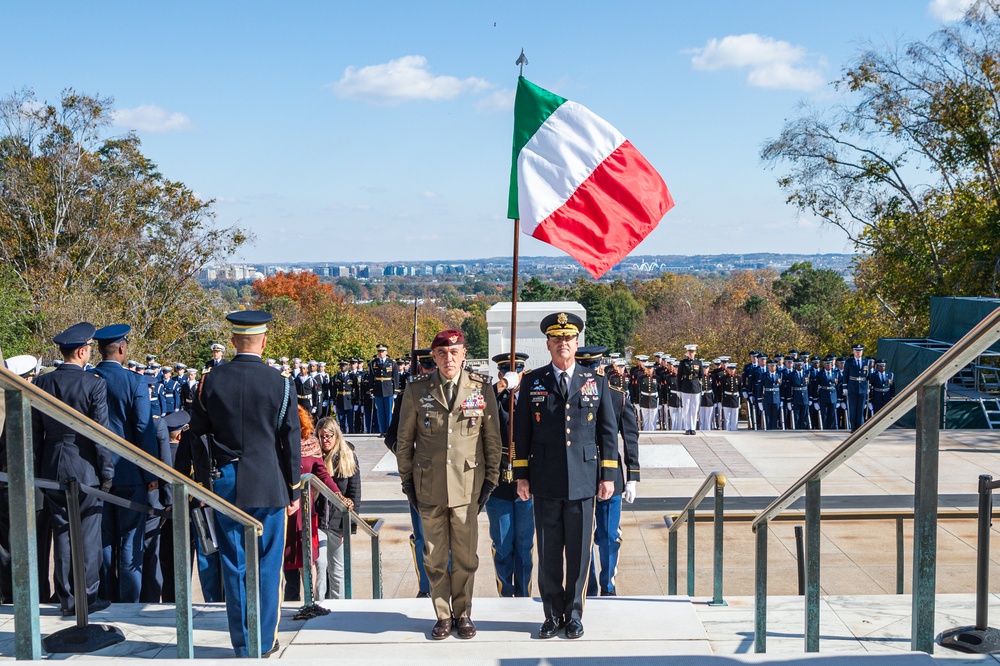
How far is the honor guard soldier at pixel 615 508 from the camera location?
6078 mm

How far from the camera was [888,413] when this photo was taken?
291 cm

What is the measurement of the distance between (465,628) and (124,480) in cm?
257

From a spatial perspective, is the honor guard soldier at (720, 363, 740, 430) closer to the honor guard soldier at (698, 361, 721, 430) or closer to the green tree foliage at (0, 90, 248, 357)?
the honor guard soldier at (698, 361, 721, 430)

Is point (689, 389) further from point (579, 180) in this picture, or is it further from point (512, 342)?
point (512, 342)

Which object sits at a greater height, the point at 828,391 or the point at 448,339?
the point at 448,339

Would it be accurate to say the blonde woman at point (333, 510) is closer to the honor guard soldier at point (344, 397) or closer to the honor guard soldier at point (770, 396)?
the honor guard soldier at point (344, 397)

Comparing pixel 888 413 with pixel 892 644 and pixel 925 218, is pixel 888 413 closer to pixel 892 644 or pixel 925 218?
pixel 892 644

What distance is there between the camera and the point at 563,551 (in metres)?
4.64

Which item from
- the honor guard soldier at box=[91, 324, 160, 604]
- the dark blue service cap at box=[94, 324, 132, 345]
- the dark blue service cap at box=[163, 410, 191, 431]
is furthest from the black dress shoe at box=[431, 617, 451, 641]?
the dark blue service cap at box=[94, 324, 132, 345]

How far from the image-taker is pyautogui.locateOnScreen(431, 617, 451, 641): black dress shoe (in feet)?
13.9

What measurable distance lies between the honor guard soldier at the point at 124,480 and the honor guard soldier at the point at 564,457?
100 inches

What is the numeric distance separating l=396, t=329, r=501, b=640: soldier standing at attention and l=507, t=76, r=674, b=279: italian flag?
1374 mm

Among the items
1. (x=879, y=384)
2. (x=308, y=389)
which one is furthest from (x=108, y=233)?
(x=879, y=384)

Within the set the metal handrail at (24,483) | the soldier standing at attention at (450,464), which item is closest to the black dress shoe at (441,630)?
the soldier standing at attention at (450,464)
